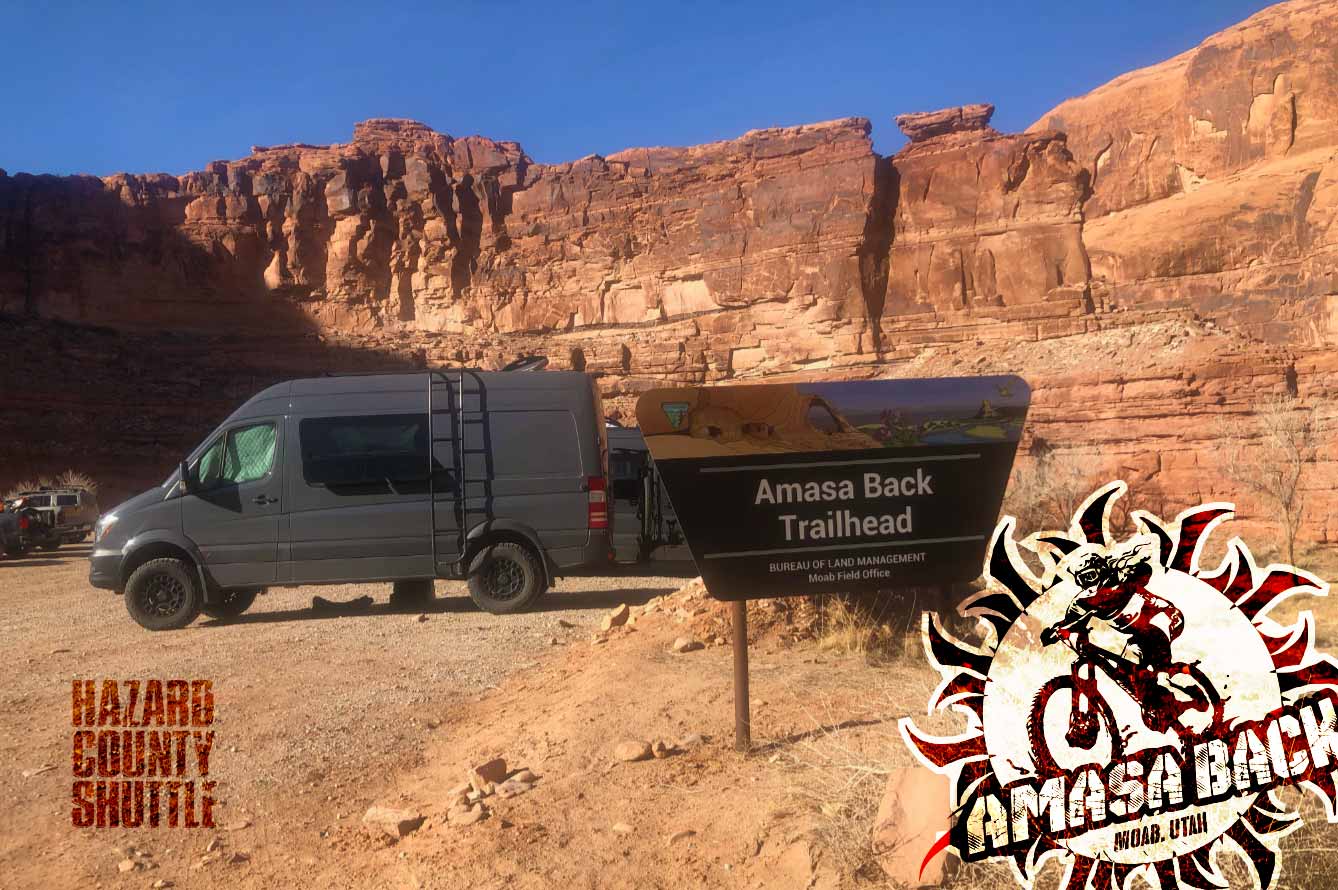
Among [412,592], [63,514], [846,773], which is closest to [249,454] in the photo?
[412,592]

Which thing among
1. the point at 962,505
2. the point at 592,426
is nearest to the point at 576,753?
the point at 962,505

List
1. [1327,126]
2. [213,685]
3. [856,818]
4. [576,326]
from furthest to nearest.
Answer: [576,326], [1327,126], [213,685], [856,818]

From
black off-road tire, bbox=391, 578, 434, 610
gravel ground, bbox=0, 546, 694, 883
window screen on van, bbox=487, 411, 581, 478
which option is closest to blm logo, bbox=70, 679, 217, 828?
gravel ground, bbox=0, 546, 694, 883

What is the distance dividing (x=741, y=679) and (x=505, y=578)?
6222 mm

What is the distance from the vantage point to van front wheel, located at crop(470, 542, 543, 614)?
10.3 m

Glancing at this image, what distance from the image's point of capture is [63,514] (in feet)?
71.9

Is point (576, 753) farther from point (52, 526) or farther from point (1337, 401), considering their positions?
point (1337, 401)

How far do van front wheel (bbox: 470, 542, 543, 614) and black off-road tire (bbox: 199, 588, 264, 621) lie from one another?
7.85ft

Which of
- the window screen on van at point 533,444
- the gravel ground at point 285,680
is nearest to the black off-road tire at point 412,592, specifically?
the gravel ground at point 285,680

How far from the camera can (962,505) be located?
4512mm

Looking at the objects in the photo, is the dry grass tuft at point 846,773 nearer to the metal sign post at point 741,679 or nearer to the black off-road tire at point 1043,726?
the metal sign post at point 741,679

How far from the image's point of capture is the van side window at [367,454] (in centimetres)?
1012

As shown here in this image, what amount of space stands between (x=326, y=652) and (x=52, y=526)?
1723 centimetres

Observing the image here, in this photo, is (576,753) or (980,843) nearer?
(980,843)
